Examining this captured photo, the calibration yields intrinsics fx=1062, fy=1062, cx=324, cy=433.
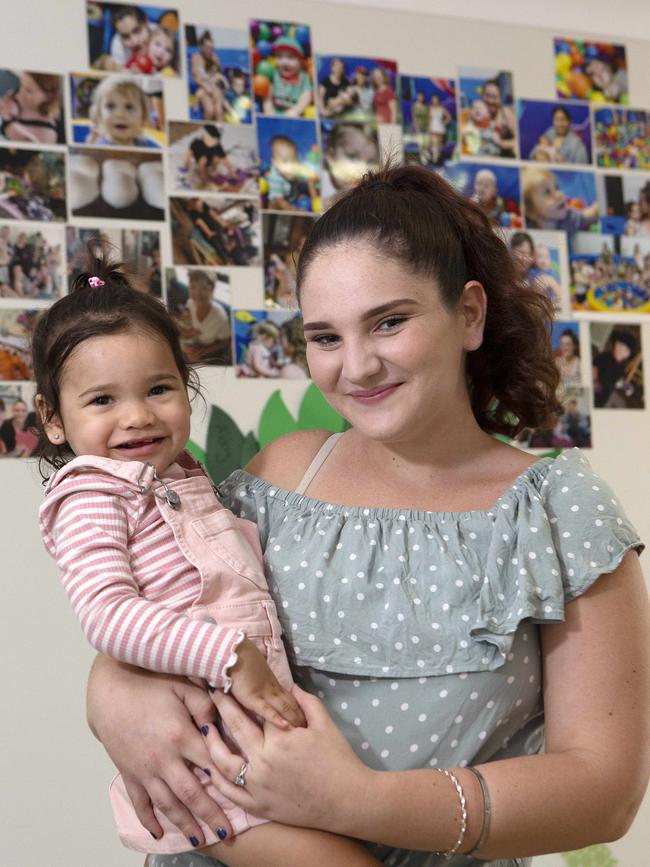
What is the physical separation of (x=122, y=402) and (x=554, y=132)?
2291 mm

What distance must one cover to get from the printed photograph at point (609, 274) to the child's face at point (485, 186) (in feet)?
1.00

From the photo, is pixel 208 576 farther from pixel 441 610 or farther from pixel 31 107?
pixel 31 107

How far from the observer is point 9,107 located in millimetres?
2783

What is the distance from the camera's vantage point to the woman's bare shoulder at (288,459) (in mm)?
1597

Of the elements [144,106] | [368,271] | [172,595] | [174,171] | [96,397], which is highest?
[144,106]

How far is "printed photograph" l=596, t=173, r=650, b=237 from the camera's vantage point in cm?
335

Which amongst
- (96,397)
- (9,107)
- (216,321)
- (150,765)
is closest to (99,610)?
(150,765)

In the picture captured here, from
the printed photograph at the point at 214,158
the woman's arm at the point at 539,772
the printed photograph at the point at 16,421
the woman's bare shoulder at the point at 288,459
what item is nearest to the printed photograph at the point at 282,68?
the printed photograph at the point at 214,158

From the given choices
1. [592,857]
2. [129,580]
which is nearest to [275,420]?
[592,857]

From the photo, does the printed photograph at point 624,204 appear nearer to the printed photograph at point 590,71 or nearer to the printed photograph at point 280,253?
the printed photograph at point 590,71

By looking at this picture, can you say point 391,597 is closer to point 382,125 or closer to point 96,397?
point 96,397

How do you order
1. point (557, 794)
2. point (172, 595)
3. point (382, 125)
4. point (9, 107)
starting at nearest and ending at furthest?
point (557, 794)
point (172, 595)
point (9, 107)
point (382, 125)

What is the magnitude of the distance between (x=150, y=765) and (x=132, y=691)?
95 millimetres

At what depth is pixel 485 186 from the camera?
322cm
